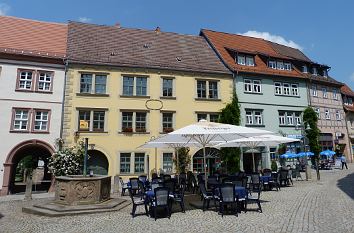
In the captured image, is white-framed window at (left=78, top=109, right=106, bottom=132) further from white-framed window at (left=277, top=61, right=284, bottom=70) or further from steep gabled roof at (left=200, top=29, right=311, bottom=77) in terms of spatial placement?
white-framed window at (left=277, top=61, right=284, bottom=70)

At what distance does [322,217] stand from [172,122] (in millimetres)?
15584

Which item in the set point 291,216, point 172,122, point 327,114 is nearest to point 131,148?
point 172,122

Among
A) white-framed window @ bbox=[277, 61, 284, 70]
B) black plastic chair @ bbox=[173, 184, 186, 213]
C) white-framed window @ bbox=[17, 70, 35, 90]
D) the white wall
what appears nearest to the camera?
black plastic chair @ bbox=[173, 184, 186, 213]

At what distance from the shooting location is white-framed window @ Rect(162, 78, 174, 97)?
23661mm

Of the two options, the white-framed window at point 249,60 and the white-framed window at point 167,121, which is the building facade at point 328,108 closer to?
the white-framed window at point 249,60

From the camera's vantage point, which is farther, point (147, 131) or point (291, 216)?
point (147, 131)

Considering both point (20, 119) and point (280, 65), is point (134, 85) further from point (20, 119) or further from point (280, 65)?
point (280, 65)

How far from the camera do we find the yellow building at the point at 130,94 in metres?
21.4

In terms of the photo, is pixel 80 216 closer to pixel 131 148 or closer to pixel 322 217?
pixel 322 217

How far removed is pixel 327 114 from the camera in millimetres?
31016

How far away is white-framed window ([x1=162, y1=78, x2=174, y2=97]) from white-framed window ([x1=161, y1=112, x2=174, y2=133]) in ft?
5.34

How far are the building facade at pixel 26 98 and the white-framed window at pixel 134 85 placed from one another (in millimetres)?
4789

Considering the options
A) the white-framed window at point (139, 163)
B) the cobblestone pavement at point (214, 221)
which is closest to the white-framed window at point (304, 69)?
the white-framed window at point (139, 163)

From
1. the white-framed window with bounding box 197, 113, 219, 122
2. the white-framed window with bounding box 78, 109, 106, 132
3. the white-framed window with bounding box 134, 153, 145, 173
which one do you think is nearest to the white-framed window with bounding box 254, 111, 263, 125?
the white-framed window with bounding box 197, 113, 219, 122
